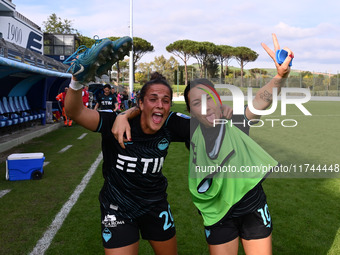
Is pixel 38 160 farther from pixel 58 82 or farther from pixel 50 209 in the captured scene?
pixel 58 82

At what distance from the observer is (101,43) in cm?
221

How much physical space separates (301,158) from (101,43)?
7.83 m

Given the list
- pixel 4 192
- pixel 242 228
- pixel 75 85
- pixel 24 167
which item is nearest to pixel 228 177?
pixel 242 228

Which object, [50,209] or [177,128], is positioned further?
[50,209]

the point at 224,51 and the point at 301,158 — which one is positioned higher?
the point at 224,51

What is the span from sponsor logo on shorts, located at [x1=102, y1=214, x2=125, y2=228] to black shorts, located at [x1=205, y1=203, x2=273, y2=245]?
67 centimetres

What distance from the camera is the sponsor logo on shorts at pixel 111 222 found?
8.36 ft

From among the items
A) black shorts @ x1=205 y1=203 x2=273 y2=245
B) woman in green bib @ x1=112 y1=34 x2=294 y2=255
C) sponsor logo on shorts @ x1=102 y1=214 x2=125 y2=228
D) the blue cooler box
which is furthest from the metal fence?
black shorts @ x1=205 y1=203 x2=273 y2=245

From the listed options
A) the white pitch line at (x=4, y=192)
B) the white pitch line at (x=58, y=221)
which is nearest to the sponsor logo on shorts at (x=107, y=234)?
the white pitch line at (x=58, y=221)

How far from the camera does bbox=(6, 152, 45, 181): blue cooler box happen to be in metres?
6.58

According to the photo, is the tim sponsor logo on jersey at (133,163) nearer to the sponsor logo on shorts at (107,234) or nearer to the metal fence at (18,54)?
the sponsor logo on shorts at (107,234)

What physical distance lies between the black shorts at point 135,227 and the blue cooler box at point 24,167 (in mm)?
4597

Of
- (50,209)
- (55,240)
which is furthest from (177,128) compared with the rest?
(50,209)

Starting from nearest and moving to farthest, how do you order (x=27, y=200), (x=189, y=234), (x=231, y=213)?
(x=231, y=213), (x=189, y=234), (x=27, y=200)
